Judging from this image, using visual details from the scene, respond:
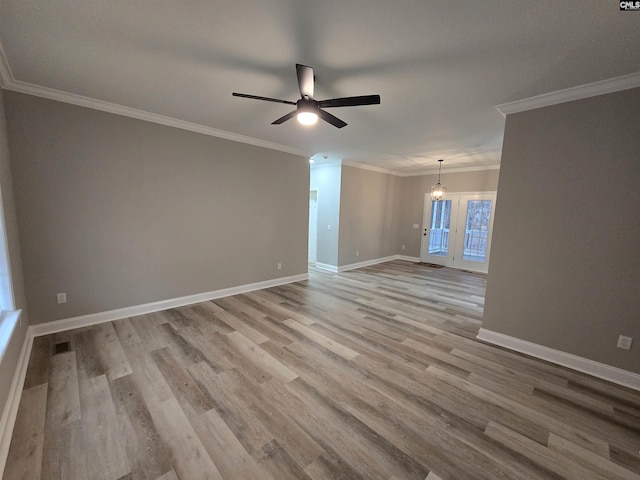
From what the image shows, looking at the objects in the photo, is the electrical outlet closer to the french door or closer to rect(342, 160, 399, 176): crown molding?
the french door

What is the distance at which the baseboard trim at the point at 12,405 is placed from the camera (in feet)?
4.81

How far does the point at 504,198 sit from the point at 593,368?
1.88 metres

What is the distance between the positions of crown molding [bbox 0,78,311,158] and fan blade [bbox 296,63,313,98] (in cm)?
237

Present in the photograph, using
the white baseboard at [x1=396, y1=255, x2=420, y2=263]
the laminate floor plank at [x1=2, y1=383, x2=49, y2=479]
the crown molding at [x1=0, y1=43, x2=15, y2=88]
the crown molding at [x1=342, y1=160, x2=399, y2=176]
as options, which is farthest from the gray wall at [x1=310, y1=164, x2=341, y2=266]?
the laminate floor plank at [x1=2, y1=383, x2=49, y2=479]

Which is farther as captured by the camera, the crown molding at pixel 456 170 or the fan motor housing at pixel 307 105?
the crown molding at pixel 456 170

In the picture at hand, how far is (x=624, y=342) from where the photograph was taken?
2316 millimetres

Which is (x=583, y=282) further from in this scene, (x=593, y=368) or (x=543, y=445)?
(x=543, y=445)

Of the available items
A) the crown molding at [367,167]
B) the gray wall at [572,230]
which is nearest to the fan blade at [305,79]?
the gray wall at [572,230]

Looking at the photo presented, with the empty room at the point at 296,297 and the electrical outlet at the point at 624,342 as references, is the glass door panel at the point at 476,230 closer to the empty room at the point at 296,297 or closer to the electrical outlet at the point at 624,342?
the empty room at the point at 296,297

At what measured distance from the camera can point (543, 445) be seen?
167cm

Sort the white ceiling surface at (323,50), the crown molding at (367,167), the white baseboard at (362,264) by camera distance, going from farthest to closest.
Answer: the white baseboard at (362,264) < the crown molding at (367,167) < the white ceiling surface at (323,50)

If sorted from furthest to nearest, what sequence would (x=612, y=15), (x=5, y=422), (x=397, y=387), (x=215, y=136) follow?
(x=215, y=136), (x=397, y=387), (x=5, y=422), (x=612, y=15)

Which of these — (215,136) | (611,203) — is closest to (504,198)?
(611,203)

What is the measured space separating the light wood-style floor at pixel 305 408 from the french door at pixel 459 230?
4.03m
